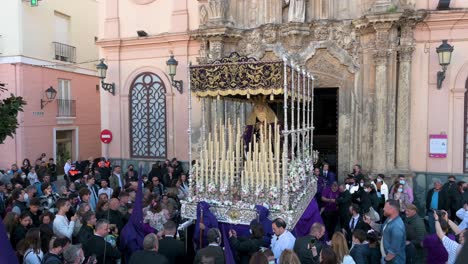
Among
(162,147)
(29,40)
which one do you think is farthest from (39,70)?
(162,147)

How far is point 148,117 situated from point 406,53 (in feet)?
27.2

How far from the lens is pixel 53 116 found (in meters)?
17.0

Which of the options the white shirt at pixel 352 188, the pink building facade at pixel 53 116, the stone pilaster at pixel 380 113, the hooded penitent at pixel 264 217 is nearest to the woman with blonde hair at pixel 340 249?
the hooded penitent at pixel 264 217

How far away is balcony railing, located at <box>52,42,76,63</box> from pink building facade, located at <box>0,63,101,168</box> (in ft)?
2.27

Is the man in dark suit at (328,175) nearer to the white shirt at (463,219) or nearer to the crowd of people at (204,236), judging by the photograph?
the crowd of people at (204,236)

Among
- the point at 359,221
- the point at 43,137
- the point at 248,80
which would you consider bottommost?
the point at 359,221

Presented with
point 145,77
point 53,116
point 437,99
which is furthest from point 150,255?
point 53,116

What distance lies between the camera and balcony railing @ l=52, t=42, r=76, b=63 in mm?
17413

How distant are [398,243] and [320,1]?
825cm

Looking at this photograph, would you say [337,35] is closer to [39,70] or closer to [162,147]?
[162,147]

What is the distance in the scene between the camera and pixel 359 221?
21.8 ft

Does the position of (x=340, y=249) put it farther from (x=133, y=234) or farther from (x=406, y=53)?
(x=406, y=53)

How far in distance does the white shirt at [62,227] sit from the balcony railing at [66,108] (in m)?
12.6

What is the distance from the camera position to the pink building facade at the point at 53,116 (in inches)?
612
